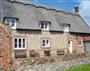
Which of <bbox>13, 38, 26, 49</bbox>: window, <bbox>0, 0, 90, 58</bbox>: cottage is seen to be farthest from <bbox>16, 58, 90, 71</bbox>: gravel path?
<bbox>13, 38, 26, 49</bbox>: window

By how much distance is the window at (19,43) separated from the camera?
38.3 meters

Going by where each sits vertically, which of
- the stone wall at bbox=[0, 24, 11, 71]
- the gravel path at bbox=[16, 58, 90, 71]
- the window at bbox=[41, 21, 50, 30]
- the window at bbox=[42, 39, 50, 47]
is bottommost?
the gravel path at bbox=[16, 58, 90, 71]

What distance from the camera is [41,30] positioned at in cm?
4212

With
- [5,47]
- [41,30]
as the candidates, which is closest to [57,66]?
[5,47]

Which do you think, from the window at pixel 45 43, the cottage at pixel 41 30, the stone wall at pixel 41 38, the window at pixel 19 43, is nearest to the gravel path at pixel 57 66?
the cottage at pixel 41 30

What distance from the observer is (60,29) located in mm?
45156

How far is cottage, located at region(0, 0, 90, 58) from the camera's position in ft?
127

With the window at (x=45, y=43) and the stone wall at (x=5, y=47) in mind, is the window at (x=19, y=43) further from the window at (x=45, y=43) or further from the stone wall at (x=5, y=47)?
the stone wall at (x=5, y=47)

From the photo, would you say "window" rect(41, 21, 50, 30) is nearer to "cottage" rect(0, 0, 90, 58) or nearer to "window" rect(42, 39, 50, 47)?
"cottage" rect(0, 0, 90, 58)

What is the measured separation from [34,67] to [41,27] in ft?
71.7

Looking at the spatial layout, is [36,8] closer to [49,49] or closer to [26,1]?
[26,1]

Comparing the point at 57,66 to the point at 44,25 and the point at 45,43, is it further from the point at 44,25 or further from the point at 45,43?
the point at 44,25

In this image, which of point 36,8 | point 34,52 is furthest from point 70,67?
point 36,8

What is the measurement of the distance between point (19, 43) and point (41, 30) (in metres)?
5.24
